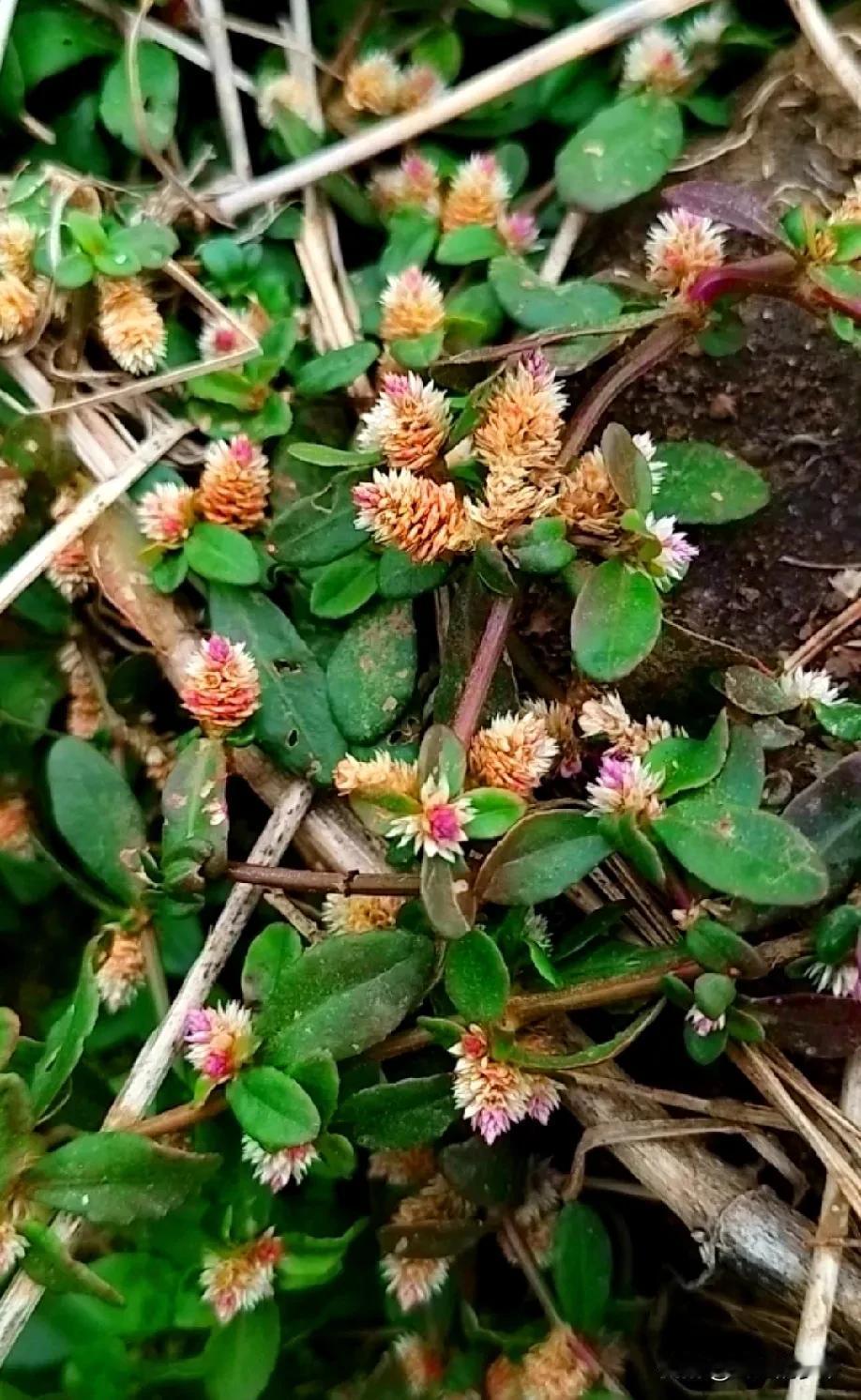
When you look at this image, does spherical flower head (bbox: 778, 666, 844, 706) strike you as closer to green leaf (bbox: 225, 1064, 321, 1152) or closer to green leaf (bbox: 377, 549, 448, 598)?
green leaf (bbox: 377, 549, 448, 598)

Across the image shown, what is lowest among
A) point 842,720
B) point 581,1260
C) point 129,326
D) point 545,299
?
point 581,1260

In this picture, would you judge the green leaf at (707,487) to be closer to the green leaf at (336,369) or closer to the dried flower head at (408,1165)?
the green leaf at (336,369)

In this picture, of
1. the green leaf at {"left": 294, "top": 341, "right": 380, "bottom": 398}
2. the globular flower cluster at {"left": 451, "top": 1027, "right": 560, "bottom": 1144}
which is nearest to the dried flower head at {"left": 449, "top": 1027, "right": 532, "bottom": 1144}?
the globular flower cluster at {"left": 451, "top": 1027, "right": 560, "bottom": 1144}

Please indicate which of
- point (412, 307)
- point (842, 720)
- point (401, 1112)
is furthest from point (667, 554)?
point (401, 1112)

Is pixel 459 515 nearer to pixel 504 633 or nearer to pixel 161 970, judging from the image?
pixel 504 633

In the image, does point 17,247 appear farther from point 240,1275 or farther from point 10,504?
point 240,1275

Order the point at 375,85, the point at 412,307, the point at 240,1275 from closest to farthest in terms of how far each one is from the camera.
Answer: the point at 240,1275 → the point at 412,307 → the point at 375,85
